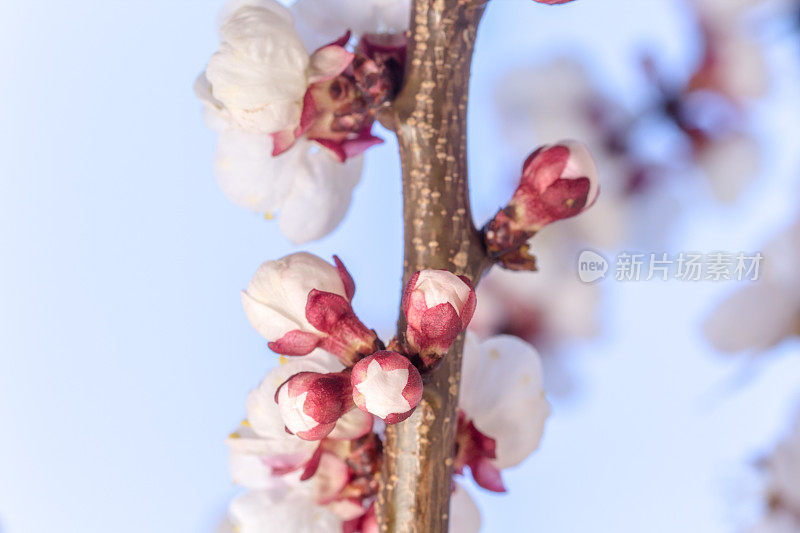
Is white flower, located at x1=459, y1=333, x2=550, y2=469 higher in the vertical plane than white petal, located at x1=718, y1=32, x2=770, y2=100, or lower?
lower

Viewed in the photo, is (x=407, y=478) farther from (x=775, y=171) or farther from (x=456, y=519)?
(x=775, y=171)

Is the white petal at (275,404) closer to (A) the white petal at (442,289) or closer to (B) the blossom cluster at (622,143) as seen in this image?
(A) the white petal at (442,289)

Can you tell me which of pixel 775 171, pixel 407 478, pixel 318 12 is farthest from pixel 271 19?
pixel 775 171

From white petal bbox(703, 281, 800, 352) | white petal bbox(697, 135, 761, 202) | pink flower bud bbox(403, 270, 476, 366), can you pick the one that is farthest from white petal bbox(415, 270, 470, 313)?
white petal bbox(697, 135, 761, 202)

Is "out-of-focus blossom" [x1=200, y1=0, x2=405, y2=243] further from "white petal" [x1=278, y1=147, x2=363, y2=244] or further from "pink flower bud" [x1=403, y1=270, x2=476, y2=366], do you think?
"pink flower bud" [x1=403, y1=270, x2=476, y2=366]

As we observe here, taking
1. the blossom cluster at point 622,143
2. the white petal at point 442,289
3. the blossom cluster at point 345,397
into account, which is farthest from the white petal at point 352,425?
the blossom cluster at point 622,143
